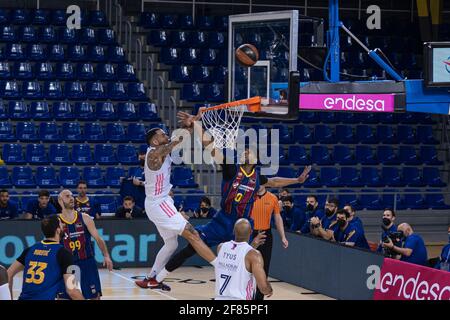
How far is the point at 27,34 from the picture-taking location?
22.8 metres

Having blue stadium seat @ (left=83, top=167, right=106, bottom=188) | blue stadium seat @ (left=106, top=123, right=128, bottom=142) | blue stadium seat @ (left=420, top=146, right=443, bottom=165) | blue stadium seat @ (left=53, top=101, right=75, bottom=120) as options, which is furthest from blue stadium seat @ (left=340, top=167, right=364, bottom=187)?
blue stadium seat @ (left=53, top=101, right=75, bottom=120)

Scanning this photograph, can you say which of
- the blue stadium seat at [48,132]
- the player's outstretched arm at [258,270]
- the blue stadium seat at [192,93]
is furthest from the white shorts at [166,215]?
the blue stadium seat at [192,93]

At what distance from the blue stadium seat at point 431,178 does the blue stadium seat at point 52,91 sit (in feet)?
27.2

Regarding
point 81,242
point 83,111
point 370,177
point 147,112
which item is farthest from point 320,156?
point 81,242

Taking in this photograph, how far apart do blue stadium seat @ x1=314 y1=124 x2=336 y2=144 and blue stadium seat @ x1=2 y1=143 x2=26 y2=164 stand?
671cm

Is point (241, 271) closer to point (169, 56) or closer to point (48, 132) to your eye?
point (48, 132)

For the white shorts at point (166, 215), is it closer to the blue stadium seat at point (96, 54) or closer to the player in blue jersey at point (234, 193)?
the player in blue jersey at point (234, 193)

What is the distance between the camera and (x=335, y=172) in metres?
22.7

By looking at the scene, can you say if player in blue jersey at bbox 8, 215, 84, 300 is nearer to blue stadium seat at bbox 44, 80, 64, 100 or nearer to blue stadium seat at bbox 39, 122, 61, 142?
blue stadium seat at bbox 39, 122, 61, 142

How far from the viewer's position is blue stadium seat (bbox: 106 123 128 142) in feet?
71.2

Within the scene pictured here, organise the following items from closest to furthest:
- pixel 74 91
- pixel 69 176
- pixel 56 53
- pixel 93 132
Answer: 1. pixel 69 176
2. pixel 93 132
3. pixel 74 91
4. pixel 56 53

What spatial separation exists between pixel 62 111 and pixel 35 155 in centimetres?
138

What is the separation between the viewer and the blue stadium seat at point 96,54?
2305 centimetres
